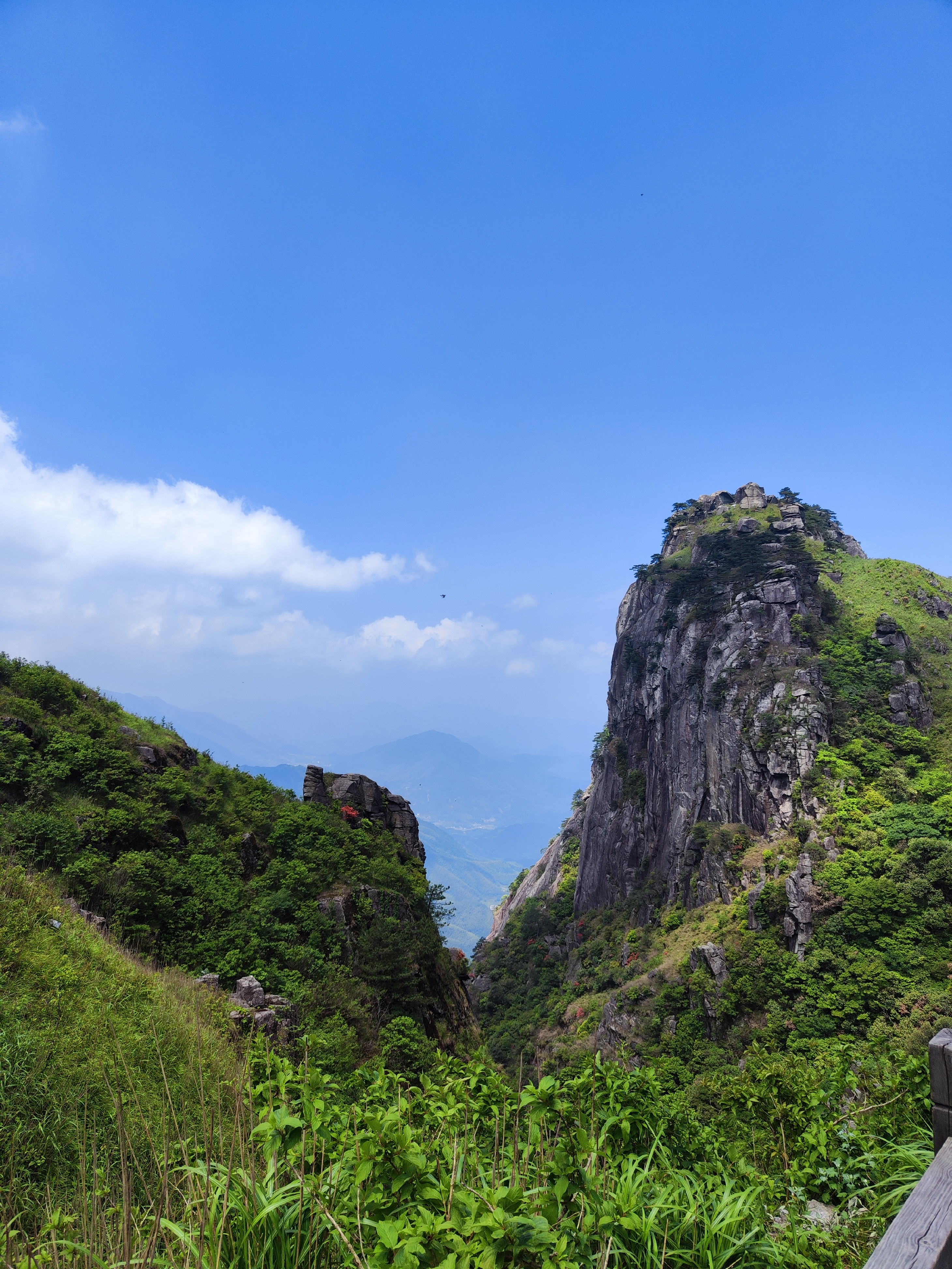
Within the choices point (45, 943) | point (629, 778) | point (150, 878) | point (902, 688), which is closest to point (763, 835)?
point (902, 688)

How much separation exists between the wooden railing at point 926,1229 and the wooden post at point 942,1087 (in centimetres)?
11

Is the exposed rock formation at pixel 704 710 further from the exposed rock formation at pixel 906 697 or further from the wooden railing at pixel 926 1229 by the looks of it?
the wooden railing at pixel 926 1229

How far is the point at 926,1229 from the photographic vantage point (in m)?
1.83

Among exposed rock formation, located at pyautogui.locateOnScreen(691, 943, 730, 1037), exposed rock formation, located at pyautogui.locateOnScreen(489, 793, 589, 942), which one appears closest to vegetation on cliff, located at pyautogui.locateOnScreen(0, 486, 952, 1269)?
exposed rock formation, located at pyautogui.locateOnScreen(691, 943, 730, 1037)

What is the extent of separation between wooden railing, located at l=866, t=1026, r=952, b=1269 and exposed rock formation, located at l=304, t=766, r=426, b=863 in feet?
57.5

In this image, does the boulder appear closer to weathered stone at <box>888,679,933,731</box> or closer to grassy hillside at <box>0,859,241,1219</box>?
weathered stone at <box>888,679,933,731</box>

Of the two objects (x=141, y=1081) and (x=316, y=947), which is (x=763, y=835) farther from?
(x=141, y=1081)

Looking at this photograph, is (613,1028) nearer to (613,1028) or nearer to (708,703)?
(613,1028)

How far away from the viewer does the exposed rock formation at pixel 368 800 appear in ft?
62.8

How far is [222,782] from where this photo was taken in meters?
16.3

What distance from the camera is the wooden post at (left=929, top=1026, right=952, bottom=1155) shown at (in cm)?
245

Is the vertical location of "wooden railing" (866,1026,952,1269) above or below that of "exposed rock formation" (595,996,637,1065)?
above

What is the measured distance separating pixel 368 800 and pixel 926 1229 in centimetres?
1952

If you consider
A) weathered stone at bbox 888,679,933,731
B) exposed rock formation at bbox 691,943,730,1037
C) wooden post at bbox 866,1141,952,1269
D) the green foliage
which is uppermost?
weathered stone at bbox 888,679,933,731
